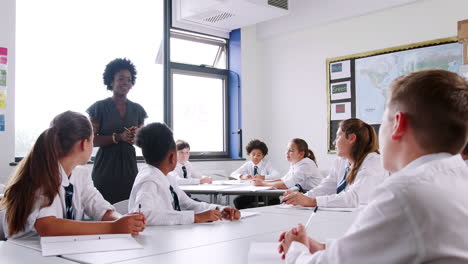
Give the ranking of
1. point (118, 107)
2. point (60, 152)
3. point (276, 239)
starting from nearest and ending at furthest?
point (276, 239)
point (60, 152)
point (118, 107)

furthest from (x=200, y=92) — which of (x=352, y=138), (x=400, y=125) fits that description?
(x=400, y=125)

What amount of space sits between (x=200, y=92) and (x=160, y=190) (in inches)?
171

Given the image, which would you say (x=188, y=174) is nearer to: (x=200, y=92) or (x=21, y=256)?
(x=200, y=92)

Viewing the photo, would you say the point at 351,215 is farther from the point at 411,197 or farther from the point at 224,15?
the point at 224,15

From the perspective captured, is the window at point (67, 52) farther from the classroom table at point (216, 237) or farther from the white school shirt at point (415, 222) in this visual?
the white school shirt at point (415, 222)

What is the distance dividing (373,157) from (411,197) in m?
1.89

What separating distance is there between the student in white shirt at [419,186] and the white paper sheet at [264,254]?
25 centimetres

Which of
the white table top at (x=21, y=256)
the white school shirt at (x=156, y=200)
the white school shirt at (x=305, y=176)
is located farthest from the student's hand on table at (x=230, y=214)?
the white school shirt at (x=305, y=176)

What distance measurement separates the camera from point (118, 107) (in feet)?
10.3

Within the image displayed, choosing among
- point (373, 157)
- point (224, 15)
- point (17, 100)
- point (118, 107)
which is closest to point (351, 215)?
point (373, 157)

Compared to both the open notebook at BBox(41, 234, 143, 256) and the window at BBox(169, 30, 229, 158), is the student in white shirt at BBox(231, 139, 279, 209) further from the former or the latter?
the open notebook at BBox(41, 234, 143, 256)

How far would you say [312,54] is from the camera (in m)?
5.83

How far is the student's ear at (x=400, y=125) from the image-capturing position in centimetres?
92

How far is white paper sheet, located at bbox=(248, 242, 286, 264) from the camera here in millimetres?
1225
